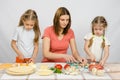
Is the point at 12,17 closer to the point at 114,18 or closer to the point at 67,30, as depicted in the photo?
the point at 67,30

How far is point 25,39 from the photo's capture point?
2.59 m

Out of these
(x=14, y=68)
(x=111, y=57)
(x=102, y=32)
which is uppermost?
(x=102, y=32)

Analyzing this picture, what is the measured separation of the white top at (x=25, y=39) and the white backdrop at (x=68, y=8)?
0.52 meters

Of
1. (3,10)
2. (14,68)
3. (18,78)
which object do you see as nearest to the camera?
(18,78)

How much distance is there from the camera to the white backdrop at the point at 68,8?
10.1ft

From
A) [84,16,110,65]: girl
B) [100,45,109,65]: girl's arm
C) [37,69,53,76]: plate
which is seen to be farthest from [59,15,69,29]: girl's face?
[37,69,53,76]: plate

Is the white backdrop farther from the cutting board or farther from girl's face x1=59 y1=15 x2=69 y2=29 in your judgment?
the cutting board

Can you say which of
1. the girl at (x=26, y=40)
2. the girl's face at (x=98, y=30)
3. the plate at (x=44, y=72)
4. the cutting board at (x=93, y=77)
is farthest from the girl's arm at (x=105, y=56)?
the girl at (x=26, y=40)

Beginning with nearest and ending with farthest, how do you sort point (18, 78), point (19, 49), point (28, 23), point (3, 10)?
point (18, 78), point (28, 23), point (19, 49), point (3, 10)

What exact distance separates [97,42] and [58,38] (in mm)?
376

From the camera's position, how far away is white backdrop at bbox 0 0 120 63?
121 inches

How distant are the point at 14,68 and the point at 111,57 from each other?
5.56ft

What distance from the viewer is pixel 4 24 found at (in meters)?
3.09

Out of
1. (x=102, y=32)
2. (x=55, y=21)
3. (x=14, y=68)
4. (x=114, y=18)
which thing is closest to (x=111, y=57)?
(x=114, y=18)
